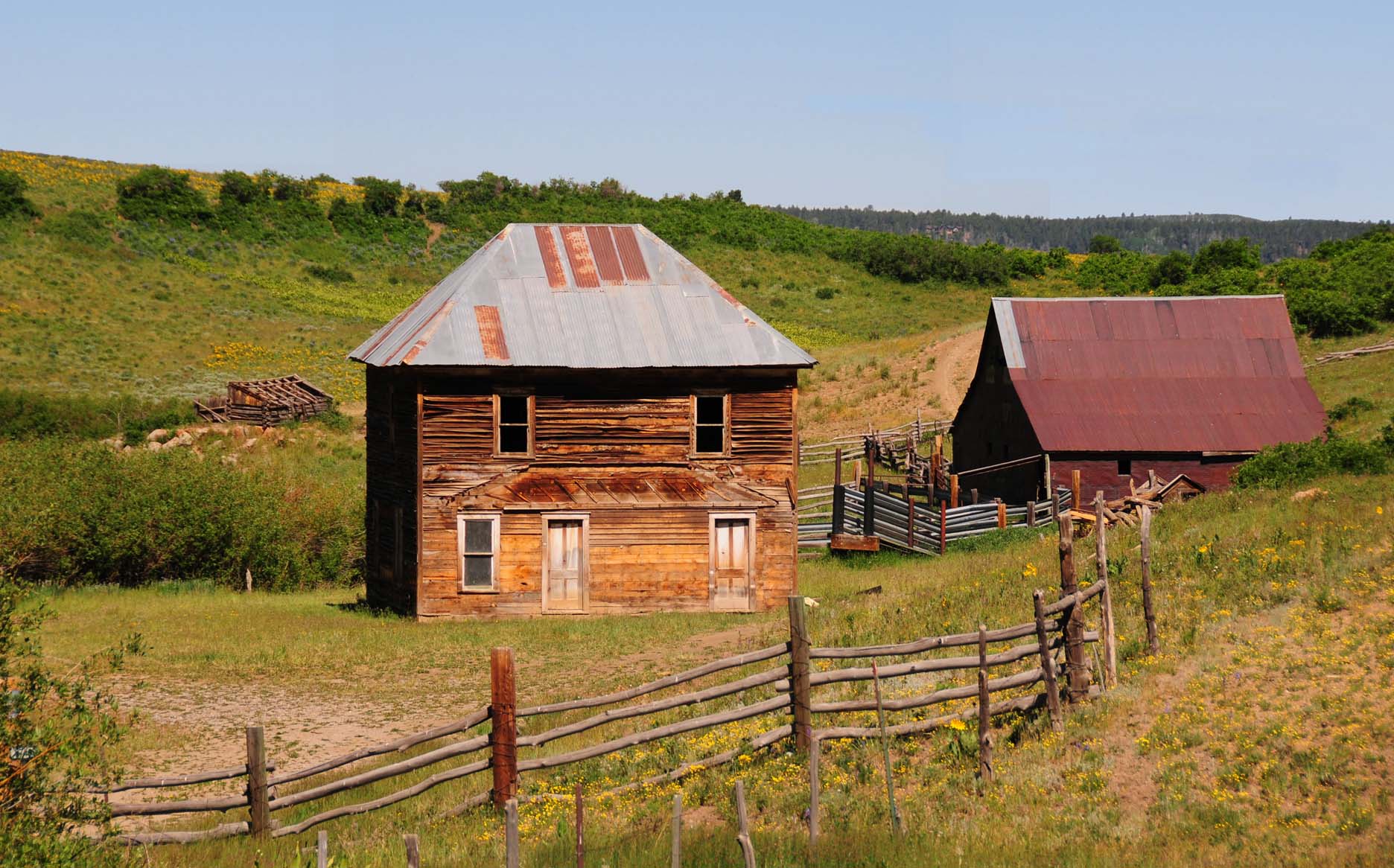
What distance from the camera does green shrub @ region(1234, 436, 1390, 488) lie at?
82.9 feet

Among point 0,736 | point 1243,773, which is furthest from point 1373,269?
point 0,736

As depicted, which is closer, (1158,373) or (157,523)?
(157,523)

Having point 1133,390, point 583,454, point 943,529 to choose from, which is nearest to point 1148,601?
point 583,454

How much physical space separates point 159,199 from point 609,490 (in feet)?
231

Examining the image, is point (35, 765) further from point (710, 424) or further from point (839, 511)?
point (839, 511)

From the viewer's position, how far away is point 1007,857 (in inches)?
408

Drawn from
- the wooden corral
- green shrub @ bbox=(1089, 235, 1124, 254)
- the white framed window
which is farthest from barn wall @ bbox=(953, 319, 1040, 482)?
green shrub @ bbox=(1089, 235, 1124, 254)

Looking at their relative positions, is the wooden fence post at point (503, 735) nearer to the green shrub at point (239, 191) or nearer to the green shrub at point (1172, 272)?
the green shrub at point (1172, 272)

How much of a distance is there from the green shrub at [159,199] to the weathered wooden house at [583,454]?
64.6 metres

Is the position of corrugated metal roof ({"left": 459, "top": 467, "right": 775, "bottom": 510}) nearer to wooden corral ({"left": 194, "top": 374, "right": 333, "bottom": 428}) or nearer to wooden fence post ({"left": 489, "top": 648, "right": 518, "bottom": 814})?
wooden fence post ({"left": 489, "top": 648, "right": 518, "bottom": 814})

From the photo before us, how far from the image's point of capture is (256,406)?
50625 millimetres

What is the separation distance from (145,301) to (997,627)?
62885 millimetres

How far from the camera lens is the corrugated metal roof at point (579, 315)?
84.1 feet

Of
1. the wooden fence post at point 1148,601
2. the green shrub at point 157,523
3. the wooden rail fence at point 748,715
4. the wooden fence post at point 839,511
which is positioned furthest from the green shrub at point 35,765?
the wooden fence post at point 839,511
